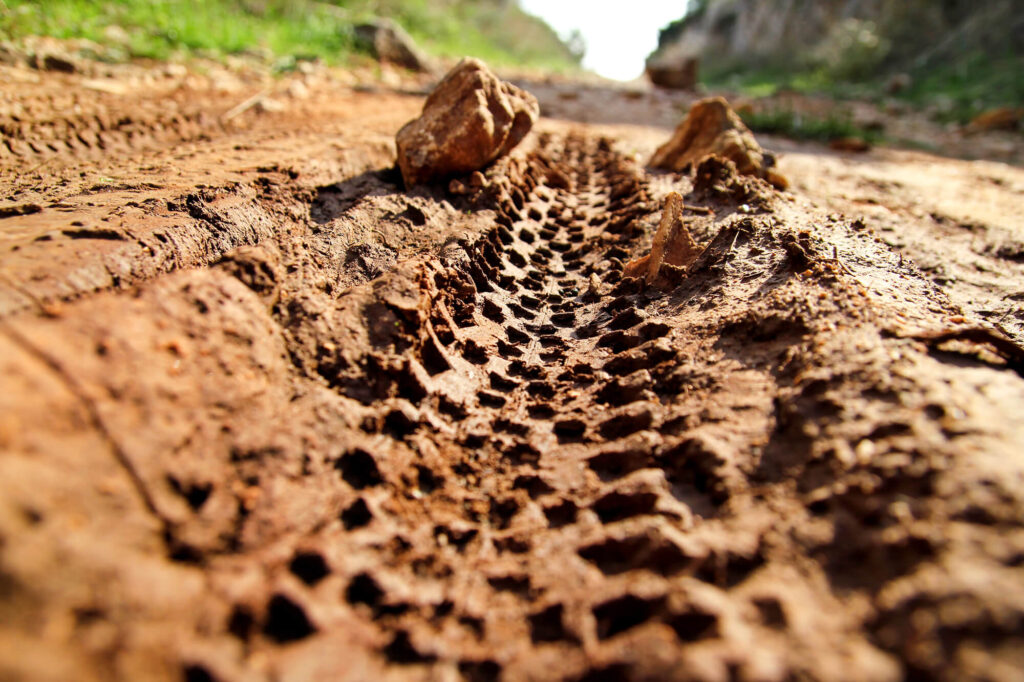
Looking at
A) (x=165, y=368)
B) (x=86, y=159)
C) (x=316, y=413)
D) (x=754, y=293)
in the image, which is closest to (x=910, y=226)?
(x=754, y=293)

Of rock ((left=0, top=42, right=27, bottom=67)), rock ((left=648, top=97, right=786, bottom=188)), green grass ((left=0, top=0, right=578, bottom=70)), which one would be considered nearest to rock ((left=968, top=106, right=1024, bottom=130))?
rock ((left=648, top=97, right=786, bottom=188))

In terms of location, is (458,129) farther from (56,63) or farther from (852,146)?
(852,146)

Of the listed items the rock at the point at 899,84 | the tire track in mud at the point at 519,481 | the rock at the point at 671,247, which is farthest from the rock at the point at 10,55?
the rock at the point at 899,84

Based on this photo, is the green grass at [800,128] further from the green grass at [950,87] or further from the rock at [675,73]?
the rock at [675,73]

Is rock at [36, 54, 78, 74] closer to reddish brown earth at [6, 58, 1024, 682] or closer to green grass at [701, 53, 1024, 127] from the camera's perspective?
reddish brown earth at [6, 58, 1024, 682]

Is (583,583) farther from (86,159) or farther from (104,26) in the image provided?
(104,26)

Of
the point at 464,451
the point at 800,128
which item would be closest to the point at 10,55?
the point at 464,451
